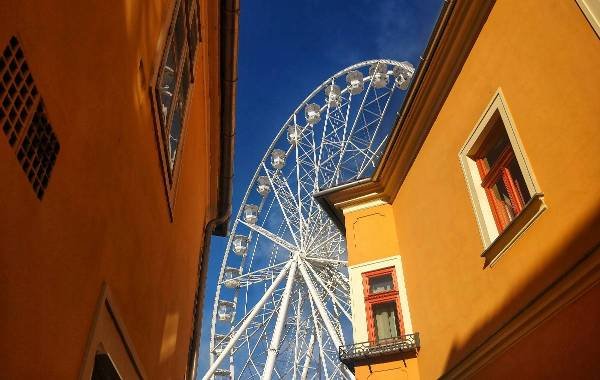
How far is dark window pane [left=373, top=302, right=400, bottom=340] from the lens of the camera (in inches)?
329

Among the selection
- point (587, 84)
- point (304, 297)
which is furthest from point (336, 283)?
point (587, 84)

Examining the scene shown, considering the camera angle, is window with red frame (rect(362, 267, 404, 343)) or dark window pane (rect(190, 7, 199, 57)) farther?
window with red frame (rect(362, 267, 404, 343))

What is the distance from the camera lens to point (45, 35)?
6.53ft

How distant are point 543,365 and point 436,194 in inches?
124

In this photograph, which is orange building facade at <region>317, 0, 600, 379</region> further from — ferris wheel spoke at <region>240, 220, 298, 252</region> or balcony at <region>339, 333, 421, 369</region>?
ferris wheel spoke at <region>240, 220, 298, 252</region>

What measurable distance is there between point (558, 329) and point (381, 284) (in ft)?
14.5

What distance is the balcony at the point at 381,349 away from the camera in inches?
303

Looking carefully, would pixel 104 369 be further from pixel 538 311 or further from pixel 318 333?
pixel 318 333

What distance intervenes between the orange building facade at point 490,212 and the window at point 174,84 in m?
3.30

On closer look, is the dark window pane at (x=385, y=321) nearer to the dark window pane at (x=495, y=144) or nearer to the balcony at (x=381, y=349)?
the balcony at (x=381, y=349)

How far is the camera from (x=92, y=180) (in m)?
2.67

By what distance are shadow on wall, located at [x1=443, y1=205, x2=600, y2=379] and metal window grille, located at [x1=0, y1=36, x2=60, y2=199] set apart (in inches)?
150

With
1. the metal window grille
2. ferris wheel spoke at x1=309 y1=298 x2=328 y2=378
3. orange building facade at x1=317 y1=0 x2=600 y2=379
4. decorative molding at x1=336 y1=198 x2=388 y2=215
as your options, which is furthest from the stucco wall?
ferris wheel spoke at x1=309 y1=298 x2=328 y2=378

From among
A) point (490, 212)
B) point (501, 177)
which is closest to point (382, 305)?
point (490, 212)
